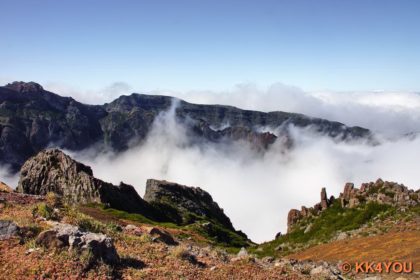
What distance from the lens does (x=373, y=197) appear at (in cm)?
8181

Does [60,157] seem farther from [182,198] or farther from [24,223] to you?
[24,223]

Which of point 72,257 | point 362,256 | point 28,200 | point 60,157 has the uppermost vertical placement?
point 60,157

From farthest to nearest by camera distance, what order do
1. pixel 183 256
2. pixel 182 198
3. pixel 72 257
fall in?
pixel 182 198, pixel 183 256, pixel 72 257

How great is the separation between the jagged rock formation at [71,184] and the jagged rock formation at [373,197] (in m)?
60.9

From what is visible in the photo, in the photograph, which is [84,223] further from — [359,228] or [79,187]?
[79,187]

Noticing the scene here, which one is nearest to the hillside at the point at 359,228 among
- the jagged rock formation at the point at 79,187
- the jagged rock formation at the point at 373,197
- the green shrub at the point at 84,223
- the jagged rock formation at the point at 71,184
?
the jagged rock formation at the point at 373,197

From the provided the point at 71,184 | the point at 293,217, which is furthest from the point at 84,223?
the point at 71,184

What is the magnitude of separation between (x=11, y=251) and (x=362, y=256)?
1347 inches

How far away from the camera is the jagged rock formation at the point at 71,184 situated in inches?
5182

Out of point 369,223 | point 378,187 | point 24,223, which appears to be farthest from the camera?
point 378,187

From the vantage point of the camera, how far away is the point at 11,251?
2025 centimetres

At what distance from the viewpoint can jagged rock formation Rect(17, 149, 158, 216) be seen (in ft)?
432

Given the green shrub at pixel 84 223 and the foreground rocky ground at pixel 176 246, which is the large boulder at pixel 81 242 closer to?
the foreground rocky ground at pixel 176 246

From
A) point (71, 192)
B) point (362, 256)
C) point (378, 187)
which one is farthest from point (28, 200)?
point (71, 192)
